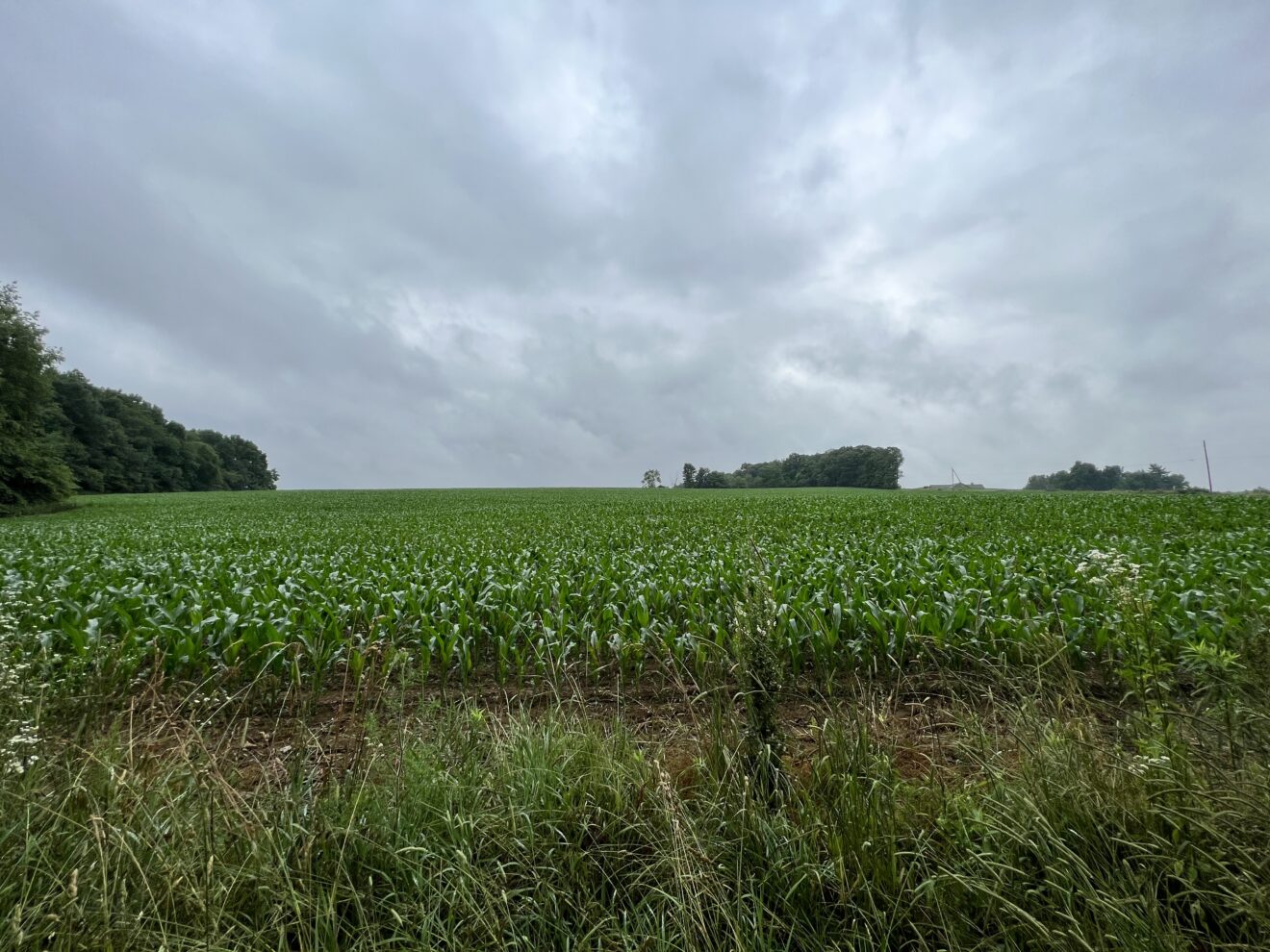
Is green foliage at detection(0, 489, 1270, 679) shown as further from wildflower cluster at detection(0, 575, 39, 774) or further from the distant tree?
the distant tree

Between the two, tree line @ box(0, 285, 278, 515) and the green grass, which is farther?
tree line @ box(0, 285, 278, 515)

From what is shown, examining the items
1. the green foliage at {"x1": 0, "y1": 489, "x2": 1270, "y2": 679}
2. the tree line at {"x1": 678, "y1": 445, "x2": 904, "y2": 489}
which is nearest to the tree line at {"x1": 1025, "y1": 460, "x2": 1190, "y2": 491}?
the tree line at {"x1": 678, "y1": 445, "x2": 904, "y2": 489}

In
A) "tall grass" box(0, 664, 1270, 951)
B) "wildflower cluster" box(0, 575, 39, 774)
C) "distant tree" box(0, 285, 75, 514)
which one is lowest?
"tall grass" box(0, 664, 1270, 951)

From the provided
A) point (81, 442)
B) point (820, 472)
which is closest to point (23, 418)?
point (81, 442)

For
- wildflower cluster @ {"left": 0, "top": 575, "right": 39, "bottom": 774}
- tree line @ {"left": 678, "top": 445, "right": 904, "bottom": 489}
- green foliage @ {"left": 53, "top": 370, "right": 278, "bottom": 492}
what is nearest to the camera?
wildflower cluster @ {"left": 0, "top": 575, "right": 39, "bottom": 774}

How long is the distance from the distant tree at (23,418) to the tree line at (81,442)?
0.15ft

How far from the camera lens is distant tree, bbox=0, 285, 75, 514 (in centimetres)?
2712

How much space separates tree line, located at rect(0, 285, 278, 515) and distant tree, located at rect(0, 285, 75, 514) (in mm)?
47

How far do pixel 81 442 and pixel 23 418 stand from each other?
40955 millimetres

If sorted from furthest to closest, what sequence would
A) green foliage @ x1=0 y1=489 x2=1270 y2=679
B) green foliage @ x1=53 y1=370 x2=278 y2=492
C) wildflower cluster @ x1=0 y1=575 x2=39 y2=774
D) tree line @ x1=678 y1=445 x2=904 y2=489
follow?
tree line @ x1=678 y1=445 x2=904 y2=489, green foliage @ x1=53 y1=370 x2=278 y2=492, green foliage @ x1=0 y1=489 x2=1270 y2=679, wildflower cluster @ x1=0 y1=575 x2=39 y2=774

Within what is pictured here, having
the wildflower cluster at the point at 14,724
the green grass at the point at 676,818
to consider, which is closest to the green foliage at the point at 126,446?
the wildflower cluster at the point at 14,724

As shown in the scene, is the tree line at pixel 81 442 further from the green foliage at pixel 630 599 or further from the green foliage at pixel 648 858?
the green foliage at pixel 648 858

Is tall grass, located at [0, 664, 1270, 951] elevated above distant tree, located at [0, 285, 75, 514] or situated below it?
below

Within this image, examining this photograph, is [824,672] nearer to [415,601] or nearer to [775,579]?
[775,579]
